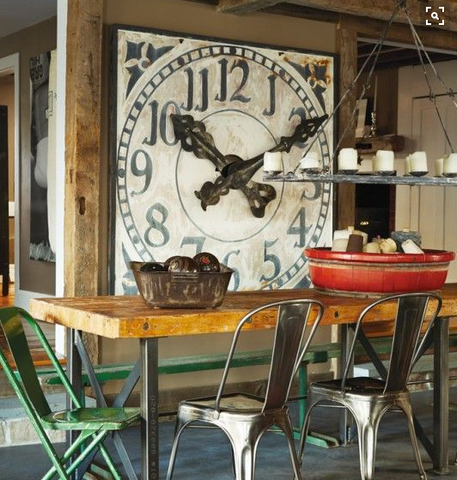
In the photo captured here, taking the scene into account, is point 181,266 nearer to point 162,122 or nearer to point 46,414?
point 46,414

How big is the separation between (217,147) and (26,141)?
9.23 feet

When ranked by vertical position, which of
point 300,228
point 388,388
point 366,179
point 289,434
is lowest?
point 289,434

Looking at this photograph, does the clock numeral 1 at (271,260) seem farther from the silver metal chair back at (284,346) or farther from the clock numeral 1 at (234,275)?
the silver metal chair back at (284,346)

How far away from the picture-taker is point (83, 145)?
564 centimetres

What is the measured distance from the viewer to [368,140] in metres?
9.94

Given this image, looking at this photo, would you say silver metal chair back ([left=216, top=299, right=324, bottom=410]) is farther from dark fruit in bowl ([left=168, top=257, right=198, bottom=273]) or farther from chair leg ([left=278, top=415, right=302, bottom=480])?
dark fruit in bowl ([left=168, top=257, right=198, bottom=273])

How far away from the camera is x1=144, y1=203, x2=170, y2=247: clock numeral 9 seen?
19.5 feet

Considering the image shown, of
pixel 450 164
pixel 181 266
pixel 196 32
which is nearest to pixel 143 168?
pixel 196 32

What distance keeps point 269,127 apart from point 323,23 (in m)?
0.85

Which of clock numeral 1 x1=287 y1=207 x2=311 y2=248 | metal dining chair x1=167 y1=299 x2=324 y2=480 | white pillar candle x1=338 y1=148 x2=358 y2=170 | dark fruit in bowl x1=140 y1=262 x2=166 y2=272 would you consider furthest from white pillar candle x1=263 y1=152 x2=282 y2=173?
clock numeral 1 x1=287 y1=207 x2=311 y2=248

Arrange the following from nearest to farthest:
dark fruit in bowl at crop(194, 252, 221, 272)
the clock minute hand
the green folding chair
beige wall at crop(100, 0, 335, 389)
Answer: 1. the green folding chair
2. dark fruit in bowl at crop(194, 252, 221, 272)
3. beige wall at crop(100, 0, 335, 389)
4. the clock minute hand

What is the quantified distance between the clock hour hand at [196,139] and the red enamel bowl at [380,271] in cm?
153

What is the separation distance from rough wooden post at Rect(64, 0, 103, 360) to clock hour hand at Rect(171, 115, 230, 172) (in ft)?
1.76

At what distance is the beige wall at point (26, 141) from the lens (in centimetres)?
812
